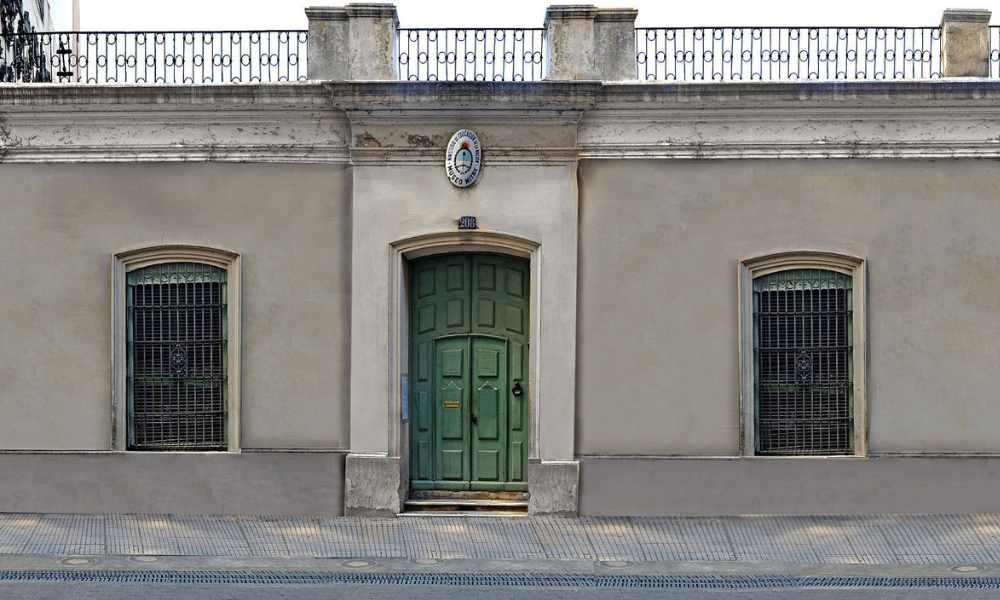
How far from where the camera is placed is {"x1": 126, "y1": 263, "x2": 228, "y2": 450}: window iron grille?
12438 millimetres

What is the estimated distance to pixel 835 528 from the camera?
1179cm

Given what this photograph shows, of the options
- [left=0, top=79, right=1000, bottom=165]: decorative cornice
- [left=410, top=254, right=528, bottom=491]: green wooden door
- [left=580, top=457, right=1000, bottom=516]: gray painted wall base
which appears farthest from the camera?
[left=410, top=254, right=528, bottom=491]: green wooden door

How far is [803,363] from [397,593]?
15.5 feet

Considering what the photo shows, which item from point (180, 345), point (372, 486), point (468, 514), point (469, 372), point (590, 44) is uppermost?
point (590, 44)

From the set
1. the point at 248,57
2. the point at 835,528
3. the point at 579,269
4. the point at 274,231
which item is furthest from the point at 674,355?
the point at 248,57

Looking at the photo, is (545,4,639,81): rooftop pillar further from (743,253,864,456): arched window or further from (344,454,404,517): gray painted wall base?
(344,454,404,517): gray painted wall base

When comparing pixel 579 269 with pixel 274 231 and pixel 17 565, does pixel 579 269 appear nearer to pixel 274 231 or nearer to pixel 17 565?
pixel 274 231

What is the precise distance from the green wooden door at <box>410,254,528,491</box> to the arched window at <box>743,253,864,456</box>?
7.18ft

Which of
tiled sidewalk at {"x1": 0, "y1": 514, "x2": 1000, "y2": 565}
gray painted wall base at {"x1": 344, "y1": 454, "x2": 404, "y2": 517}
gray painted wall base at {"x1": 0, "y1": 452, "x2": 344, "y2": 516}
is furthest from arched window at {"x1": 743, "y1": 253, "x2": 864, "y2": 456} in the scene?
gray painted wall base at {"x1": 0, "y1": 452, "x2": 344, "y2": 516}

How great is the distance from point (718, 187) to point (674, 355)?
1620mm

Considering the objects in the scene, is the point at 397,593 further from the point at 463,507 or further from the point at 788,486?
the point at 788,486

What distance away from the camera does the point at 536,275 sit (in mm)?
12320

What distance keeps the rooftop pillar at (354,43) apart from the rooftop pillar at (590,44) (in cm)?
153

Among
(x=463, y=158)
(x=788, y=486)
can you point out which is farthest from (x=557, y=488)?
(x=463, y=158)
